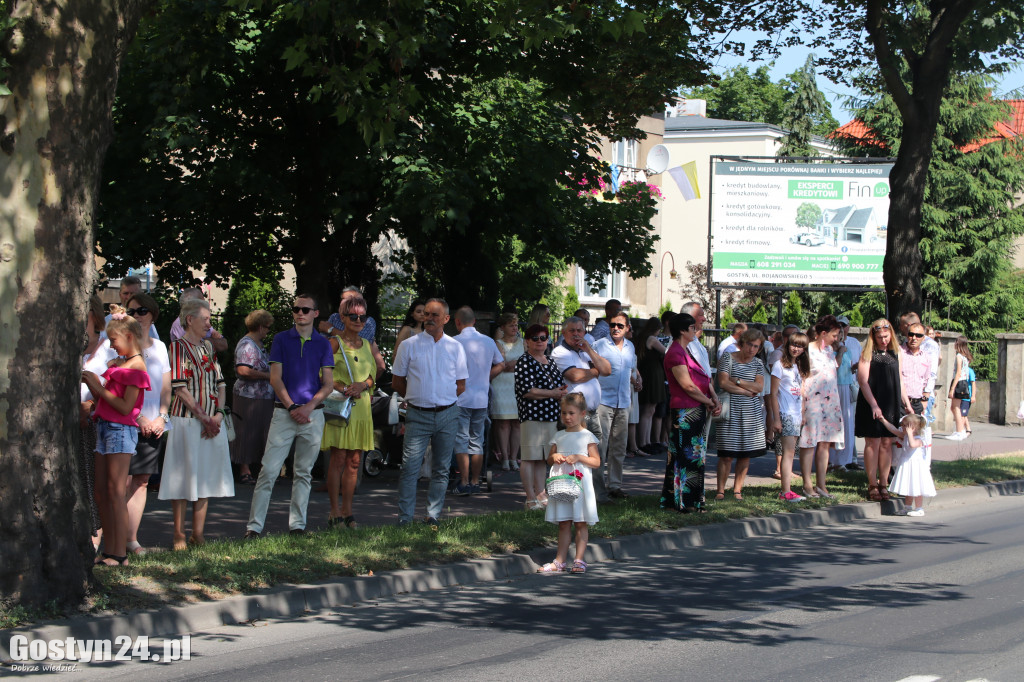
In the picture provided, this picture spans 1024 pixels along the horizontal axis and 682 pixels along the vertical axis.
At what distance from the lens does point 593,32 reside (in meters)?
16.5

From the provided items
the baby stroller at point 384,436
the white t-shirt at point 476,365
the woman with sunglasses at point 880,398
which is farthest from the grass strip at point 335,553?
the baby stroller at point 384,436

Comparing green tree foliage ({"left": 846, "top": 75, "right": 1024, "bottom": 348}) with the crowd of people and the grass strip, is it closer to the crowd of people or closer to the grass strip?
the crowd of people

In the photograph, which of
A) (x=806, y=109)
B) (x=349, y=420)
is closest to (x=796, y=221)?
(x=349, y=420)

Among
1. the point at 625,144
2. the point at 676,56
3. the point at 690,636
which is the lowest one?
the point at 690,636

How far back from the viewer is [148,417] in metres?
8.70

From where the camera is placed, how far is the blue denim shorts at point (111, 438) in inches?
329

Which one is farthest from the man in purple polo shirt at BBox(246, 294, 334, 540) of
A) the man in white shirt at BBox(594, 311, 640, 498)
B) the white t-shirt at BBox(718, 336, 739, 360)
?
the white t-shirt at BBox(718, 336, 739, 360)

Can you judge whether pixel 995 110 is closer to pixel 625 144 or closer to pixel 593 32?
pixel 625 144

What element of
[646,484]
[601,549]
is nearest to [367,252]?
[646,484]

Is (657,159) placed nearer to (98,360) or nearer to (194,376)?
(194,376)

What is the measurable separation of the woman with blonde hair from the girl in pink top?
1708cm

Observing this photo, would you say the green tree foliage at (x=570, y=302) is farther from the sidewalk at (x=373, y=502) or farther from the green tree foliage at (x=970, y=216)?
the sidewalk at (x=373, y=502)

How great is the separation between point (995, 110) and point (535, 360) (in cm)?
3378

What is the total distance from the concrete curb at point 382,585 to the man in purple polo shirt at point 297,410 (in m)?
1.57
